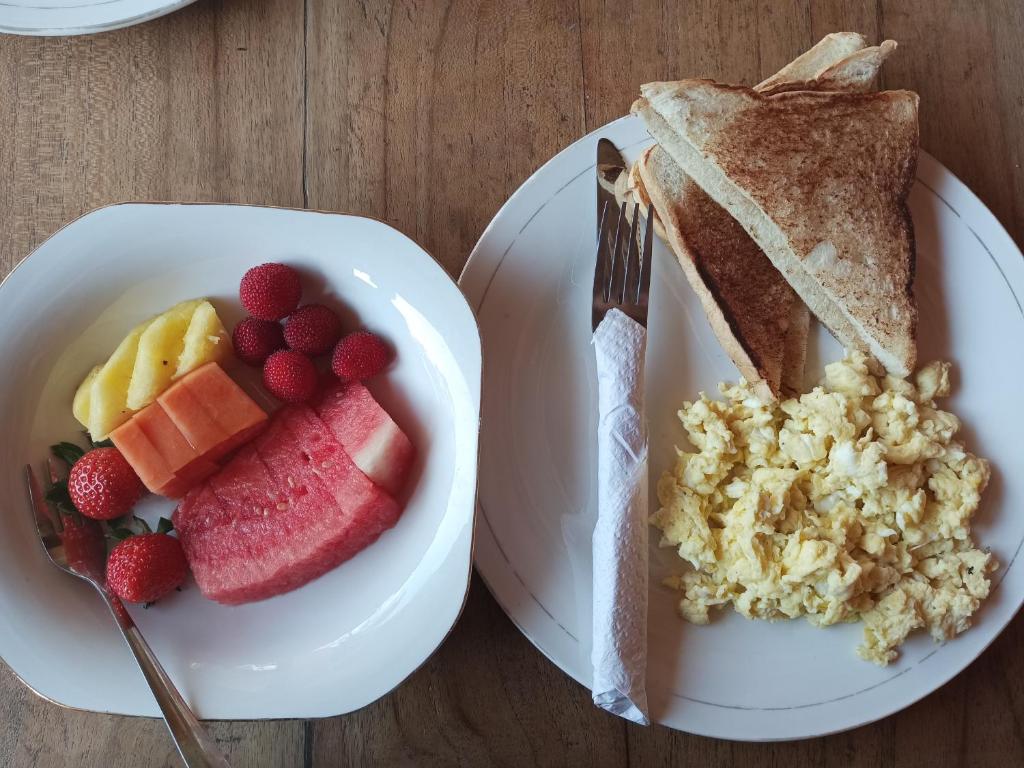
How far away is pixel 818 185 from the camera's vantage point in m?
1.36

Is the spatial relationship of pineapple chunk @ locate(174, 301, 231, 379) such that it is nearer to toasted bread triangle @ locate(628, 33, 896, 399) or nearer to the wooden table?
the wooden table

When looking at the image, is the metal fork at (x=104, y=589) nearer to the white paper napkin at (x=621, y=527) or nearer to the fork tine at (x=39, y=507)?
the fork tine at (x=39, y=507)

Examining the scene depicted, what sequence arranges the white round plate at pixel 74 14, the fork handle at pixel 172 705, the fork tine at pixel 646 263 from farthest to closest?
the white round plate at pixel 74 14
the fork tine at pixel 646 263
the fork handle at pixel 172 705

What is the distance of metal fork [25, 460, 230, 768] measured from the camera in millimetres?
1254

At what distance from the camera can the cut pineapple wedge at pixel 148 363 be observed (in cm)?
131

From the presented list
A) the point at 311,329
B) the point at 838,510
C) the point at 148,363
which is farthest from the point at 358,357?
the point at 838,510

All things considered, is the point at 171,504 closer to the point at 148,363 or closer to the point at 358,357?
the point at 148,363

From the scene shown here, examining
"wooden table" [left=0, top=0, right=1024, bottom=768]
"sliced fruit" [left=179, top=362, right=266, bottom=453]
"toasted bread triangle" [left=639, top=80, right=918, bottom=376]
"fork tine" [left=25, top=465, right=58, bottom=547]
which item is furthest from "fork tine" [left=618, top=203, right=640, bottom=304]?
"fork tine" [left=25, top=465, right=58, bottom=547]

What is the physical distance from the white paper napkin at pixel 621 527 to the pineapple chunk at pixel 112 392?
30.3 inches

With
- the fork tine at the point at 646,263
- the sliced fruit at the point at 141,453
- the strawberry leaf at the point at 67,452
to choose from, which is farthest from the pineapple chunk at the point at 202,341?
the fork tine at the point at 646,263

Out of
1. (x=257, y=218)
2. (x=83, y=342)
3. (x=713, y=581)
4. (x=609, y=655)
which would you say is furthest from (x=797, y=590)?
(x=83, y=342)

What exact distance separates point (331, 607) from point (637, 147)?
93 centimetres

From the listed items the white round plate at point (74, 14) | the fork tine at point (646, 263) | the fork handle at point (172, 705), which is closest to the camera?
the fork handle at point (172, 705)

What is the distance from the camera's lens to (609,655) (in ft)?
4.11
